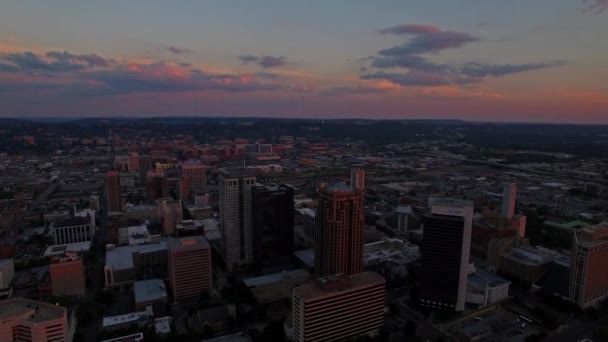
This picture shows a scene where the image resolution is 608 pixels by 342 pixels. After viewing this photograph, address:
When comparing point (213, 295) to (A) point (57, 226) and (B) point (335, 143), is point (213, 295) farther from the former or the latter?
(B) point (335, 143)

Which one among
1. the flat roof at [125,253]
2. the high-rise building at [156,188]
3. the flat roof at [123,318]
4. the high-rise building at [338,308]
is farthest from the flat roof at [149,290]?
the high-rise building at [156,188]

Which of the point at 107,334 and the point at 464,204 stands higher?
the point at 464,204

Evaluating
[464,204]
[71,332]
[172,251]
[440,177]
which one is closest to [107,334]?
[71,332]

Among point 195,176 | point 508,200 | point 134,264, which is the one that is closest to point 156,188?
point 195,176

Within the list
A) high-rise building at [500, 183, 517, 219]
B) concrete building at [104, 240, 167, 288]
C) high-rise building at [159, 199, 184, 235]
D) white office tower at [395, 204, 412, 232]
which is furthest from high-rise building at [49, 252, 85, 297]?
high-rise building at [500, 183, 517, 219]

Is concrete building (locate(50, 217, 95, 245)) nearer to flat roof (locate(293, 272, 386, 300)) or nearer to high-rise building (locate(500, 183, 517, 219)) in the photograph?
flat roof (locate(293, 272, 386, 300))

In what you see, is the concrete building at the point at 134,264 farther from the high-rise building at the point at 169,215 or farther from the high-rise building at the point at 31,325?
the high-rise building at the point at 31,325

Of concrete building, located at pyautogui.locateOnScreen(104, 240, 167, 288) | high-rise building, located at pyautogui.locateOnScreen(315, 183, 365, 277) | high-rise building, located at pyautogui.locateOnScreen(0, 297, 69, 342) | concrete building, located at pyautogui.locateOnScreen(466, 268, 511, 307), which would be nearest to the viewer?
high-rise building, located at pyautogui.locateOnScreen(0, 297, 69, 342)
